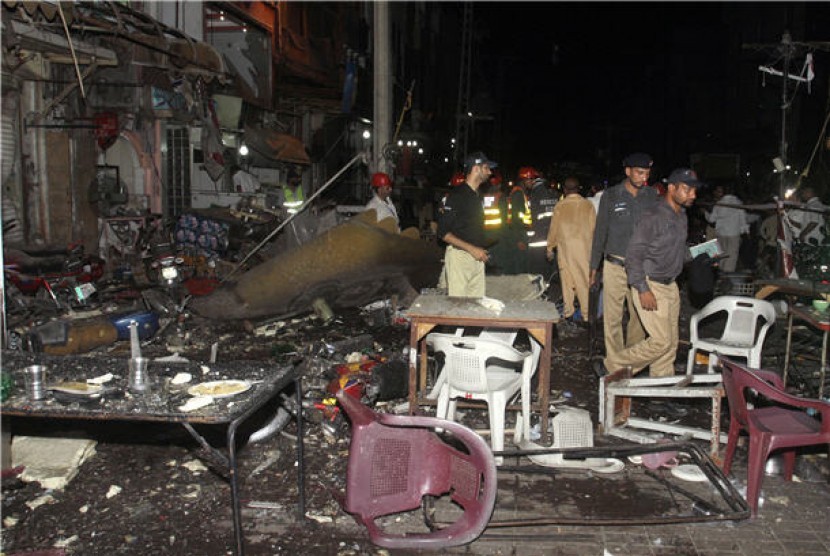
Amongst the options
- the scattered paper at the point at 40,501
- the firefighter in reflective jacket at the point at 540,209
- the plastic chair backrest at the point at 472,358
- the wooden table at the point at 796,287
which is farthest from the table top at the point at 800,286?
the scattered paper at the point at 40,501

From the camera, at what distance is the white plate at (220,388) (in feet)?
10.8

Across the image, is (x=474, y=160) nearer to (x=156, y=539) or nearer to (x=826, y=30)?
(x=156, y=539)

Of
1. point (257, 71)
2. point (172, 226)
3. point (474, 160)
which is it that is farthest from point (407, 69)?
point (474, 160)

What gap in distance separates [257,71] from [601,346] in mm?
13512

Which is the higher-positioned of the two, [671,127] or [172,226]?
[671,127]

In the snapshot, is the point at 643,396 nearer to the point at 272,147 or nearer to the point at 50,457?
the point at 50,457

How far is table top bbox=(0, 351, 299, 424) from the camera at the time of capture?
3031 millimetres

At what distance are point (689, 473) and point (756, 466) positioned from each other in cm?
67

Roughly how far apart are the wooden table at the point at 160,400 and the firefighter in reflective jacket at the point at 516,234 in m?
7.69

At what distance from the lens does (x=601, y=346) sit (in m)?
7.99

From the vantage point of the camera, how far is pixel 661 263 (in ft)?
17.9

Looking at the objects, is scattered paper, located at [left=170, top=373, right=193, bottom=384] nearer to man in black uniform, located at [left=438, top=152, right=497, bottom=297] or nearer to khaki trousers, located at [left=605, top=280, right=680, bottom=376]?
man in black uniform, located at [left=438, top=152, right=497, bottom=297]

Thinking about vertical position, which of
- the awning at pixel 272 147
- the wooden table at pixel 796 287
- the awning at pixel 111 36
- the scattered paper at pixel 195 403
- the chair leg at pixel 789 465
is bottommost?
the chair leg at pixel 789 465

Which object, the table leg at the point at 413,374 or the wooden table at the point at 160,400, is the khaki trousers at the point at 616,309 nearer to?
the table leg at the point at 413,374
